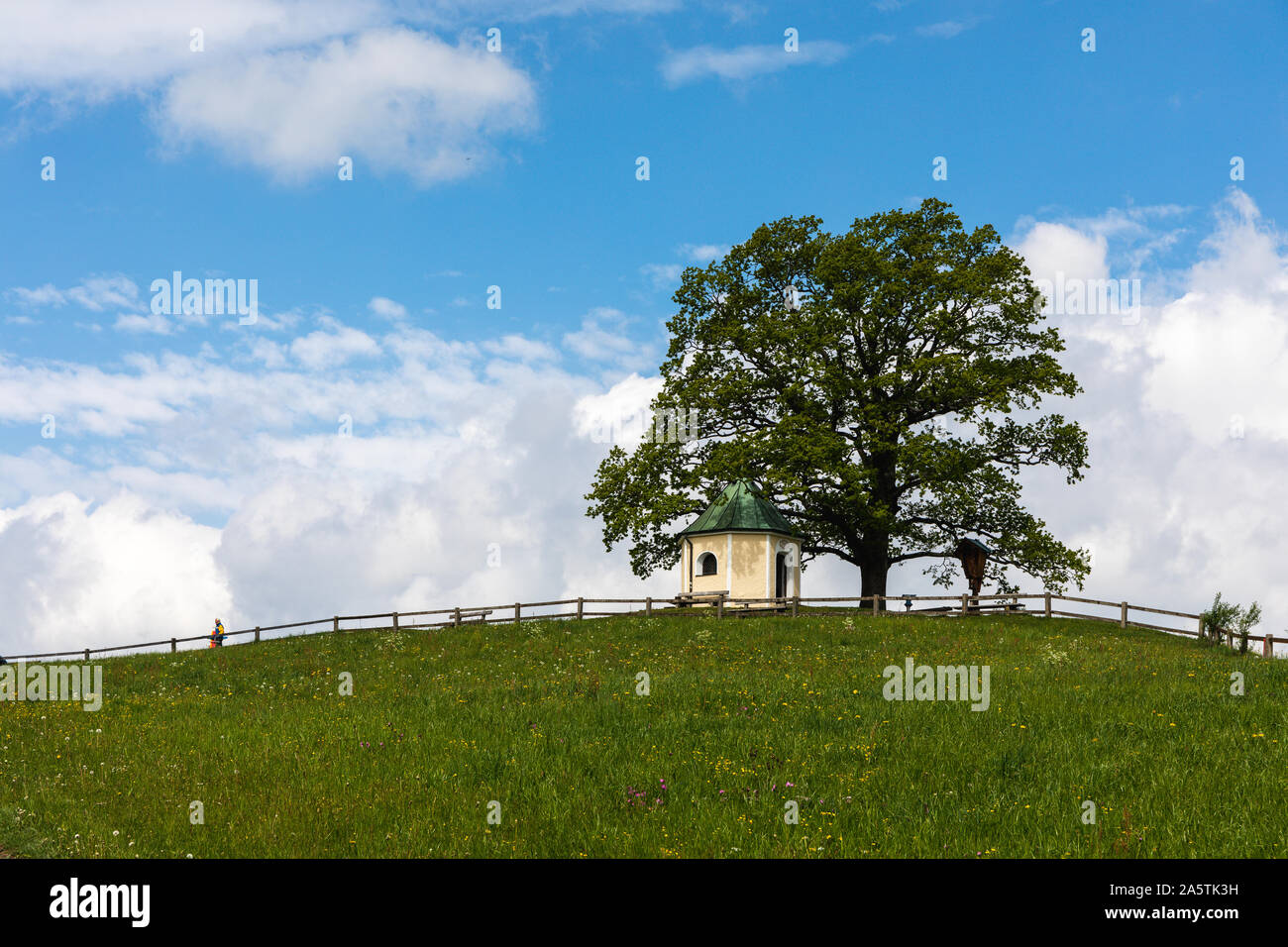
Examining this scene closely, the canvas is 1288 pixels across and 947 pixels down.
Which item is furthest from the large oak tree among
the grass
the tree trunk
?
the grass

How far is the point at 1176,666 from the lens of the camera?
22750 mm

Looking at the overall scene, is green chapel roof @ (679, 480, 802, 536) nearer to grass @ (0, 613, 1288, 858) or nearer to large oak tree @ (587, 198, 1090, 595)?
large oak tree @ (587, 198, 1090, 595)
